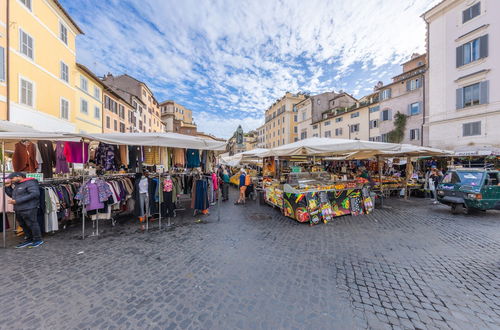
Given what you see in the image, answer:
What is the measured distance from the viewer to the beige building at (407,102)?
71.3 ft

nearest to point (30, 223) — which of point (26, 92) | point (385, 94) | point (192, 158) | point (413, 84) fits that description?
point (192, 158)

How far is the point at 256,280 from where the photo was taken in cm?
336

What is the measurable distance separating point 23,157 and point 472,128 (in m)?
27.9

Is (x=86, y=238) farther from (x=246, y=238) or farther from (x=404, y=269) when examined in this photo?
(x=404, y=269)

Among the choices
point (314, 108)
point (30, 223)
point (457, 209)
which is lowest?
point (457, 209)

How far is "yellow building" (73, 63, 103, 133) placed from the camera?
18.6 metres

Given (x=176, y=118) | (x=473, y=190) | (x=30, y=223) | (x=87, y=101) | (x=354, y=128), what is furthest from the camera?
(x=176, y=118)

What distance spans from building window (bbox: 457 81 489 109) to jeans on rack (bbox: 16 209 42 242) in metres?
27.6

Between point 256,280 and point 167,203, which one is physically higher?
point 167,203

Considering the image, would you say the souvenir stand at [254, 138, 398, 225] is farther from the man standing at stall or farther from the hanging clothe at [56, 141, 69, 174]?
the hanging clothe at [56, 141, 69, 174]

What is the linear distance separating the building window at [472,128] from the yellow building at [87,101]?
34.7m

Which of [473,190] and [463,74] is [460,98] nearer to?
[463,74]

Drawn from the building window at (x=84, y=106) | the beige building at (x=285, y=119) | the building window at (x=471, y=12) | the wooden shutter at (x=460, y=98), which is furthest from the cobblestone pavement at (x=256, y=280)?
the beige building at (x=285, y=119)

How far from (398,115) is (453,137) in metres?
6.53
